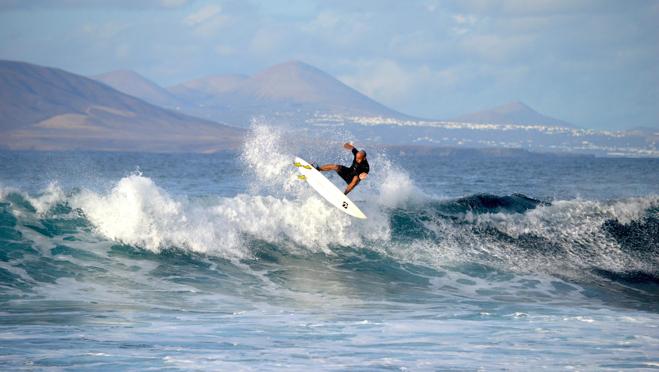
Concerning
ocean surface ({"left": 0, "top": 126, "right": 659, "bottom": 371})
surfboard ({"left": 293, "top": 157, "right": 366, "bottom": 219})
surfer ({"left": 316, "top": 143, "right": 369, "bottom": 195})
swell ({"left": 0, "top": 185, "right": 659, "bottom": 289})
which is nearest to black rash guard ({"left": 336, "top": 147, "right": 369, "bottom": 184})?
surfer ({"left": 316, "top": 143, "right": 369, "bottom": 195})

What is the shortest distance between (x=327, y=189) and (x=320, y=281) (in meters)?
2.30

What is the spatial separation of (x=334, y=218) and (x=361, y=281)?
3.42 meters

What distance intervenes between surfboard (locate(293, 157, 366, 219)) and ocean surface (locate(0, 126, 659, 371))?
1334 mm

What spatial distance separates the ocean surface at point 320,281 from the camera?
400 inches

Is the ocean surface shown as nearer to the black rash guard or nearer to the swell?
the swell

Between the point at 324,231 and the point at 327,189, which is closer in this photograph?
the point at 327,189

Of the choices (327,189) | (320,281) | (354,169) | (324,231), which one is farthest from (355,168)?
(324,231)

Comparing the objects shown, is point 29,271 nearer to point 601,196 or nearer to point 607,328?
point 607,328

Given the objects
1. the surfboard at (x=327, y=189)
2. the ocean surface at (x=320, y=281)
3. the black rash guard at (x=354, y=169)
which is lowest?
the ocean surface at (x=320, y=281)

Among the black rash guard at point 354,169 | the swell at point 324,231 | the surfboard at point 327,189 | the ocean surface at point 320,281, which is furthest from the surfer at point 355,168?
the swell at point 324,231

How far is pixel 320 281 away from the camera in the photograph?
1622cm

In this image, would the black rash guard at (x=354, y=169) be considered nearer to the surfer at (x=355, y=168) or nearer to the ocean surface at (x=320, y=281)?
the surfer at (x=355, y=168)

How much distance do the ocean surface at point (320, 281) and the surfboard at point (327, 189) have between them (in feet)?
4.38

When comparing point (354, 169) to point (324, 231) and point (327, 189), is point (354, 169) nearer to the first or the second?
point (327, 189)
